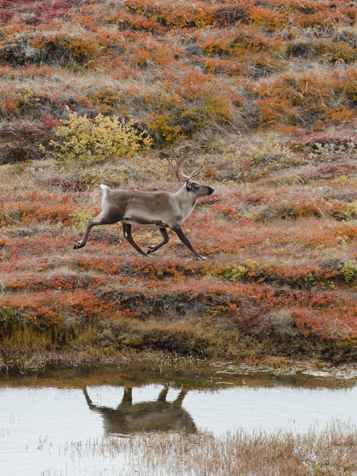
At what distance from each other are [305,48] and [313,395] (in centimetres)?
1929

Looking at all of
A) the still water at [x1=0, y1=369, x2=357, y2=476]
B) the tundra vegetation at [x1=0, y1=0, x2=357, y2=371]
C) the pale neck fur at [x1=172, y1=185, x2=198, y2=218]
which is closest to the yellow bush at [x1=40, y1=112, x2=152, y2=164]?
the tundra vegetation at [x1=0, y1=0, x2=357, y2=371]

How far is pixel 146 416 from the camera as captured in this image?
6.71m

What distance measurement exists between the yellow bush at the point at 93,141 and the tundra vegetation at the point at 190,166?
0.29 feet

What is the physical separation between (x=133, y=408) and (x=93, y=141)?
39.0 feet

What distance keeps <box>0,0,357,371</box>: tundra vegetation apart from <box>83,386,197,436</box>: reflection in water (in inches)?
75.2

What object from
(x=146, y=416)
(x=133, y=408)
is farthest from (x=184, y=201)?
(x=146, y=416)

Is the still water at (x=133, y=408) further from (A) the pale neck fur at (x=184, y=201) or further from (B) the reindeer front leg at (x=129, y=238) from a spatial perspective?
(A) the pale neck fur at (x=184, y=201)

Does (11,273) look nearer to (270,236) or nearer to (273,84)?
(270,236)

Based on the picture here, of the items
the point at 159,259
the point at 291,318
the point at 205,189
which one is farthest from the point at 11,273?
the point at 291,318

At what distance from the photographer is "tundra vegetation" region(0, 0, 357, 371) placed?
364 inches

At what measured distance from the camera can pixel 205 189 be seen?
1165cm

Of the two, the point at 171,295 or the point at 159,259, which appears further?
the point at 159,259

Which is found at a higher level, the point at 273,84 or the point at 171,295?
the point at 273,84

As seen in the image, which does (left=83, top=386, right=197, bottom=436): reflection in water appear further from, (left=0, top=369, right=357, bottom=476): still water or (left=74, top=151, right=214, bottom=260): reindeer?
(left=74, top=151, right=214, bottom=260): reindeer
